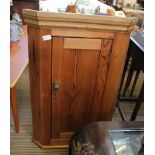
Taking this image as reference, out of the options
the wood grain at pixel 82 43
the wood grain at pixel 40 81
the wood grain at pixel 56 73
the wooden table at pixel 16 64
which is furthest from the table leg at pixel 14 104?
the wood grain at pixel 82 43

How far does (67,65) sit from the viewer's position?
115cm

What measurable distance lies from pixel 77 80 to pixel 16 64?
634mm

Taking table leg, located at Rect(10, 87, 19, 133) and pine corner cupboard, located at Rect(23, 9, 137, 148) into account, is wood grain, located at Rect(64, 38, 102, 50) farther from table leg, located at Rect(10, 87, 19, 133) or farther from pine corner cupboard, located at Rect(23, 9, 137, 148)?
table leg, located at Rect(10, 87, 19, 133)

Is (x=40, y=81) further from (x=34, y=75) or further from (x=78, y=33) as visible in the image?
(x=78, y=33)

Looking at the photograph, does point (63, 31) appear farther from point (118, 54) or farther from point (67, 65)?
point (118, 54)

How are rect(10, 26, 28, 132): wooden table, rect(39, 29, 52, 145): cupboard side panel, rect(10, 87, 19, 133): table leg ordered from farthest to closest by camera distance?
rect(10, 87, 19, 133): table leg, rect(10, 26, 28, 132): wooden table, rect(39, 29, 52, 145): cupboard side panel

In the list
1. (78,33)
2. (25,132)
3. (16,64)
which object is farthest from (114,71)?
(25,132)

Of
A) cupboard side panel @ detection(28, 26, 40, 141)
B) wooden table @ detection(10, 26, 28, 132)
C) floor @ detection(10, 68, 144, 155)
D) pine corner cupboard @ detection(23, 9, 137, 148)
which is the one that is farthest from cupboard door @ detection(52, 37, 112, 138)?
wooden table @ detection(10, 26, 28, 132)

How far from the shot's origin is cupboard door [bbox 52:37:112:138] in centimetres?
108

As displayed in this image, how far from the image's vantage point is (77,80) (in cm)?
123

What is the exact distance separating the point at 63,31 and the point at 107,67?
374 millimetres

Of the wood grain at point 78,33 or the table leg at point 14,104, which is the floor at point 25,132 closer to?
the table leg at point 14,104

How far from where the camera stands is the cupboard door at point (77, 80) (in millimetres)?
1085

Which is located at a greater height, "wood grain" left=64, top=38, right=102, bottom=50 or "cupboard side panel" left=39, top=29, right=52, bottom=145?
"wood grain" left=64, top=38, right=102, bottom=50
